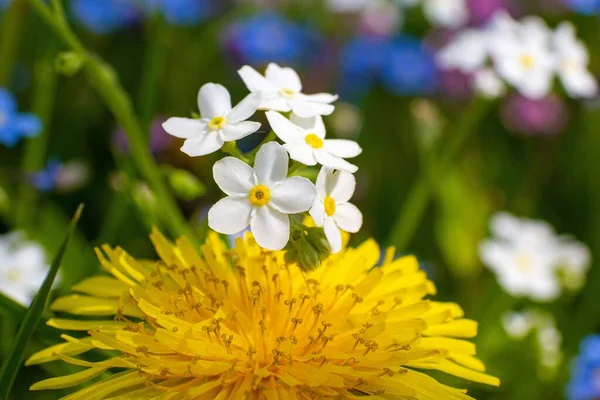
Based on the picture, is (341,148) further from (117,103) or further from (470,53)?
(470,53)

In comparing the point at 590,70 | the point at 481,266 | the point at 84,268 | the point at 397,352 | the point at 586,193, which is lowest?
the point at 397,352

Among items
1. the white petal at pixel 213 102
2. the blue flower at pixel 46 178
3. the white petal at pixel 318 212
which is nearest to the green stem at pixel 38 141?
the blue flower at pixel 46 178

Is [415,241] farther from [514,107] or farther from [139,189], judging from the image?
[139,189]

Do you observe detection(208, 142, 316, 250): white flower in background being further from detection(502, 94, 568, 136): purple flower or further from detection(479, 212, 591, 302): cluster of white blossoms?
detection(502, 94, 568, 136): purple flower

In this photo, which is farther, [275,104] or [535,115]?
[535,115]

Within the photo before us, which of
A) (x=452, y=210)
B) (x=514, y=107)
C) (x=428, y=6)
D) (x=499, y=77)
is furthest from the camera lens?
(x=514, y=107)

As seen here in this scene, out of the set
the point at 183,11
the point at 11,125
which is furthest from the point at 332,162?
the point at 183,11

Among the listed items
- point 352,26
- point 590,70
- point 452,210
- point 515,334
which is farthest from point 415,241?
point 352,26

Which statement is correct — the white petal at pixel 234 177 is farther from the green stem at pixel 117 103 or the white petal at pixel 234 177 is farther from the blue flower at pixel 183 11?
the blue flower at pixel 183 11
